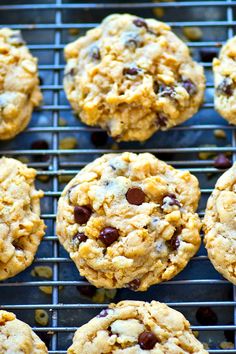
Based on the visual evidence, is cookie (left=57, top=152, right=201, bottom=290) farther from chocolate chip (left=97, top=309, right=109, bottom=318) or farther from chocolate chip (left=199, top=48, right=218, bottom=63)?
chocolate chip (left=199, top=48, right=218, bottom=63)

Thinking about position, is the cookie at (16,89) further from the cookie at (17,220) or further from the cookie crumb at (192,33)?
the cookie crumb at (192,33)

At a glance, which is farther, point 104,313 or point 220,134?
point 220,134

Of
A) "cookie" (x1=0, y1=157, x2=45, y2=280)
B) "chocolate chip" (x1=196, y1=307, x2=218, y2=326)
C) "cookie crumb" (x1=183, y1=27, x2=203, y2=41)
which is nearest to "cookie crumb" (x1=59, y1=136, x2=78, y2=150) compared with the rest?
"cookie" (x1=0, y1=157, x2=45, y2=280)

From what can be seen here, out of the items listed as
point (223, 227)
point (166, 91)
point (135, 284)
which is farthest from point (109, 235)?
point (166, 91)

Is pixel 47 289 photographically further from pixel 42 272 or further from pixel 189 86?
pixel 189 86

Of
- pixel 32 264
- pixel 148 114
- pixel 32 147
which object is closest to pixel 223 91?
pixel 148 114

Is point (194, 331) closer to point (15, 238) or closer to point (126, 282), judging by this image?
point (126, 282)
